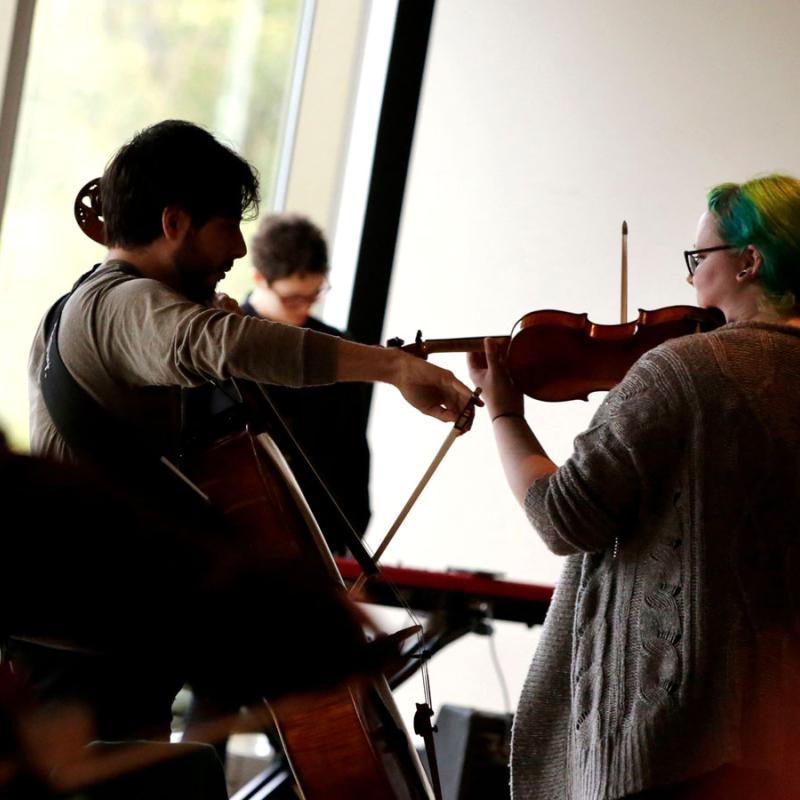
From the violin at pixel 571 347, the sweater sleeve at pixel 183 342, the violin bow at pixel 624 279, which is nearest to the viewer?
the sweater sleeve at pixel 183 342

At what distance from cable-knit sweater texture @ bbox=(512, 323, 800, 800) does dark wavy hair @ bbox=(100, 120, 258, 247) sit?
1.85ft

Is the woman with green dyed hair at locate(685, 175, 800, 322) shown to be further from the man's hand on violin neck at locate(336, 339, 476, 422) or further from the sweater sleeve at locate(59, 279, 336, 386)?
the sweater sleeve at locate(59, 279, 336, 386)

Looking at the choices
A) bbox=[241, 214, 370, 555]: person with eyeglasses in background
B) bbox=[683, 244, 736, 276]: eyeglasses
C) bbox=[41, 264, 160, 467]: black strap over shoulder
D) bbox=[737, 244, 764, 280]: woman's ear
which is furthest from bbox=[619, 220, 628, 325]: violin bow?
bbox=[241, 214, 370, 555]: person with eyeglasses in background

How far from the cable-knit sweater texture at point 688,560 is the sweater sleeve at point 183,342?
39 centimetres

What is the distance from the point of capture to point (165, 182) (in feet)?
5.63

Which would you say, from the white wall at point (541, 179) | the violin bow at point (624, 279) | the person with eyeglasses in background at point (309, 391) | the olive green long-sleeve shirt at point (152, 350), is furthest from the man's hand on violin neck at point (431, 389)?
the white wall at point (541, 179)

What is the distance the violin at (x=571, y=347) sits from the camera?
2037 mm

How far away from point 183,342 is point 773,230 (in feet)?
2.67

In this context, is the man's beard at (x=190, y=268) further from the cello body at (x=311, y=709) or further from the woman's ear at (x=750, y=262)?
the woman's ear at (x=750, y=262)

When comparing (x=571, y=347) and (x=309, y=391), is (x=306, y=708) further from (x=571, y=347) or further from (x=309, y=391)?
(x=309, y=391)

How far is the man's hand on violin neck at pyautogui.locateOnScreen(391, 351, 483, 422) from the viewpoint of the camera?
1.66 meters

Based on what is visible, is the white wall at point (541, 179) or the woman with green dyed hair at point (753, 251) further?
the white wall at point (541, 179)

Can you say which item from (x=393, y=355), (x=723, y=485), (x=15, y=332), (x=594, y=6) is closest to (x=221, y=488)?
(x=393, y=355)

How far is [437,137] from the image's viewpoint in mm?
4680
